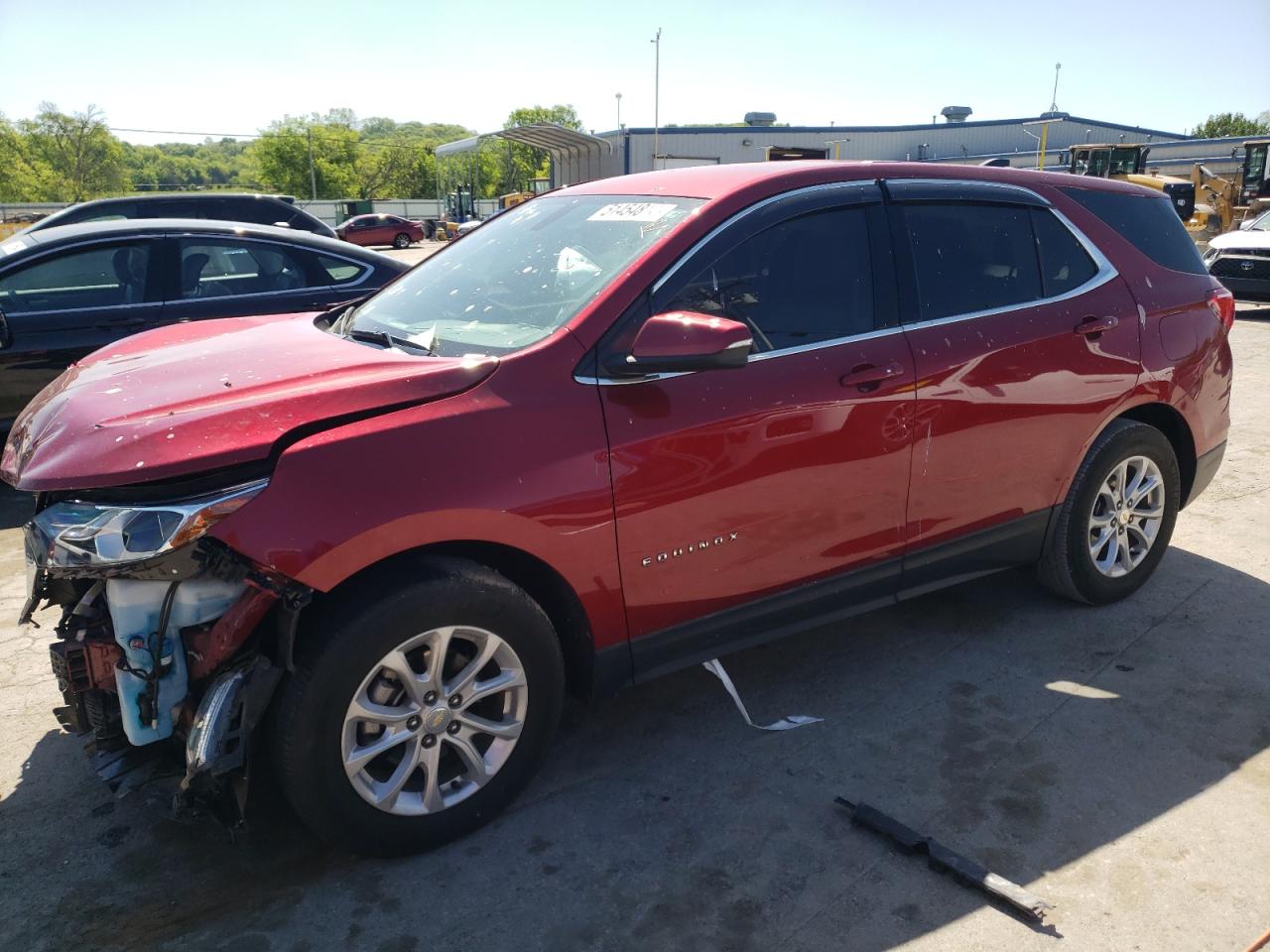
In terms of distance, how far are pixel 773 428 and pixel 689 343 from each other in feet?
1.63

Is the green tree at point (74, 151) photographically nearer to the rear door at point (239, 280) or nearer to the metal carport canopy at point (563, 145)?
the metal carport canopy at point (563, 145)

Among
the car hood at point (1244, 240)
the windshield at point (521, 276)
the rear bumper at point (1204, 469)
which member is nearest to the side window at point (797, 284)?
the windshield at point (521, 276)

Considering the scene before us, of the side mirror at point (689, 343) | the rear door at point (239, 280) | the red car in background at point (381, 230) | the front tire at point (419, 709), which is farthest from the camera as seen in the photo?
the red car in background at point (381, 230)

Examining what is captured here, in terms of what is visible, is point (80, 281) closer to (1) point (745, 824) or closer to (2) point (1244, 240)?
(1) point (745, 824)

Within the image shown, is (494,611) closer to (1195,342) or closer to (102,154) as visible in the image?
(1195,342)

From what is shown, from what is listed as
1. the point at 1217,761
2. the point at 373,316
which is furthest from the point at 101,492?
the point at 1217,761

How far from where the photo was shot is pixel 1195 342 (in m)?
4.26

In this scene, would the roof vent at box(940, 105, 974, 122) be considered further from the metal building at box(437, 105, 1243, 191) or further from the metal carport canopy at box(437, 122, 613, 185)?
the metal carport canopy at box(437, 122, 613, 185)

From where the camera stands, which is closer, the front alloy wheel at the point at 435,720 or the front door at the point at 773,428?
the front alloy wheel at the point at 435,720

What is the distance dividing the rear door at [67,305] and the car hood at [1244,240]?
15.4m

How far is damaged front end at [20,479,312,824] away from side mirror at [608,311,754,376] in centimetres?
110

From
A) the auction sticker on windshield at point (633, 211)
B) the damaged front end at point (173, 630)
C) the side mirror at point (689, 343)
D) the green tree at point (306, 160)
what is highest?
the green tree at point (306, 160)

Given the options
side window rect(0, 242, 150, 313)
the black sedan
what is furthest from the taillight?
side window rect(0, 242, 150, 313)

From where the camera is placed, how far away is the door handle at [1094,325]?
12.5 feet
